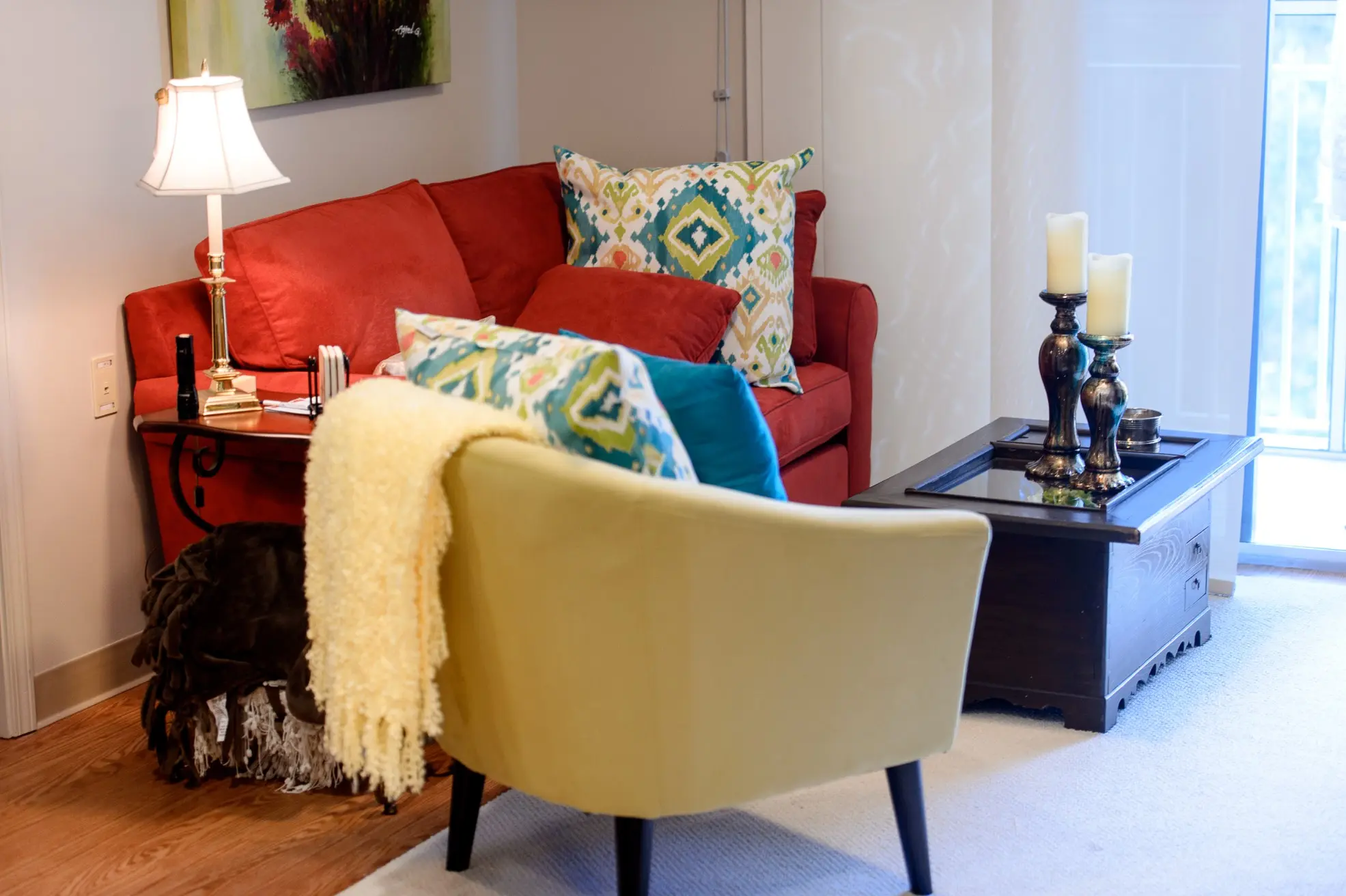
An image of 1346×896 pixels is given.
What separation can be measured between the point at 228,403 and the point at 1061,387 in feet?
5.37

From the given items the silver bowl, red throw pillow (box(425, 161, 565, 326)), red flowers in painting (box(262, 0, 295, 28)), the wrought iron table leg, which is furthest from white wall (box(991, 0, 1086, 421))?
the wrought iron table leg

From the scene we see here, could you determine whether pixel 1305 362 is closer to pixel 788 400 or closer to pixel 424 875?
pixel 788 400

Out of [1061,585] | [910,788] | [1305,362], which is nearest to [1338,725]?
[1061,585]

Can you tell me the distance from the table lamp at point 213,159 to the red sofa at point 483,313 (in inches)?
5.4

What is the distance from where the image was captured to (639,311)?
11.1ft

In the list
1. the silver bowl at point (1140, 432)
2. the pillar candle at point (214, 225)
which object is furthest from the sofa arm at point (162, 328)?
the silver bowl at point (1140, 432)

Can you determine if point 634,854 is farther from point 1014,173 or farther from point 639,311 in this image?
point 1014,173

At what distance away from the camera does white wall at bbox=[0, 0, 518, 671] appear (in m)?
2.82

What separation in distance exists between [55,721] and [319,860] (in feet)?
2.93

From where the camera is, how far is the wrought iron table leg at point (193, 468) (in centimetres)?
280

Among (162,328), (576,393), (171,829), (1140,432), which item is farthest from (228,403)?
(1140,432)

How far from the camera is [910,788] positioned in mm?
2158

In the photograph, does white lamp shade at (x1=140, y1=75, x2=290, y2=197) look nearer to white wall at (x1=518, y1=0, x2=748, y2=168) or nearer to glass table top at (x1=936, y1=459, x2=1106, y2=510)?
glass table top at (x1=936, y1=459, x2=1106, y2=510)

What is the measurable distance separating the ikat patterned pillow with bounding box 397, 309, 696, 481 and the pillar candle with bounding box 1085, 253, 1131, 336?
1.21m
